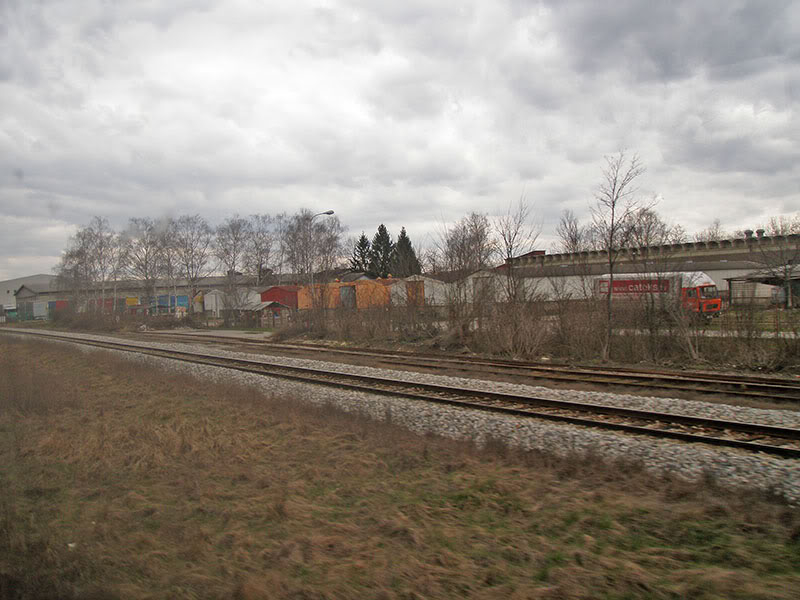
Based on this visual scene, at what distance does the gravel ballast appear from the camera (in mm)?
6461

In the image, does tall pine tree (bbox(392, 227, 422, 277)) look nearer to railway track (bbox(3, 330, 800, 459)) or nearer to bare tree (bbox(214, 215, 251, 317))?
railway track (bbox(3, 330, 800, 459))

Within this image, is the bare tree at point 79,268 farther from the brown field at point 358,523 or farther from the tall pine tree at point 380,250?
the brown field at point 358,523

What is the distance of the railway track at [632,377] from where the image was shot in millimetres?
11562

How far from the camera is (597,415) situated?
9.59 metres

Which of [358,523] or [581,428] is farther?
[581,428]

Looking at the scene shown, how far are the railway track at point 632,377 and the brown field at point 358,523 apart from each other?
6.60 meters

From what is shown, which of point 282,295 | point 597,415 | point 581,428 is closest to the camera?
point 581,428

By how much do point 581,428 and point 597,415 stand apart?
1058 mm

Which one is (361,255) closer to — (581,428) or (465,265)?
(465,265)

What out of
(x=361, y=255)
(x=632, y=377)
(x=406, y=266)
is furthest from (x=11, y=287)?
(x=632, y=377)

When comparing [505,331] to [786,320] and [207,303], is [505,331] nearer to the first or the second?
[786,320]

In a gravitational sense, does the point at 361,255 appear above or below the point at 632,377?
above

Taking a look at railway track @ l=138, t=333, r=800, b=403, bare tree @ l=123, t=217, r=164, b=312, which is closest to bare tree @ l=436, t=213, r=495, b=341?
railway track @ l=138, t=333, r=800, b=403

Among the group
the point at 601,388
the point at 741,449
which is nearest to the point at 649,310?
the point at 601,388
